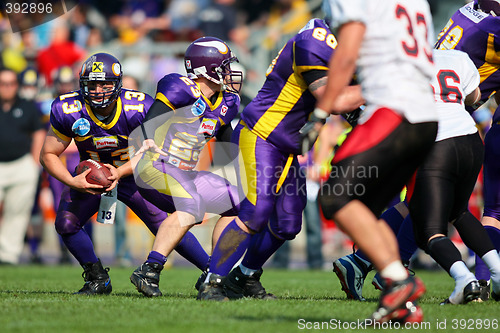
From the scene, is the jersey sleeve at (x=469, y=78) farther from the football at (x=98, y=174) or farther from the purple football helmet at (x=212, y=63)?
the football at (x=98, y=174)

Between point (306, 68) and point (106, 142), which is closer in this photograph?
point (306, 68)

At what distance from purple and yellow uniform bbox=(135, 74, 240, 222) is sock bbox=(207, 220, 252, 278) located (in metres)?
0.56

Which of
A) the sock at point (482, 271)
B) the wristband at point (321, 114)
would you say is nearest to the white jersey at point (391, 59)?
the wristband at point (321, 114)

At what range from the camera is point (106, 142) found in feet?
18.4

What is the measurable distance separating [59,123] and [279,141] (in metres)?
1.75

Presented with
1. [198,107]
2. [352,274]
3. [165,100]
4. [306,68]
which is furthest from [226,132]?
[352,274]

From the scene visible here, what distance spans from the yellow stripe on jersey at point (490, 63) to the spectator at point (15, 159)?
6380mm

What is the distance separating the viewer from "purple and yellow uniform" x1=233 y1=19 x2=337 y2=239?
16.0 ft

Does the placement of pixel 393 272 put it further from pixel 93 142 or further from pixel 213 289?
pixel 93 142

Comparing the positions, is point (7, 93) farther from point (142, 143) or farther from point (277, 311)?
point (277, 311)

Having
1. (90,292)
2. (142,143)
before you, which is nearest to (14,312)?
(90,292)

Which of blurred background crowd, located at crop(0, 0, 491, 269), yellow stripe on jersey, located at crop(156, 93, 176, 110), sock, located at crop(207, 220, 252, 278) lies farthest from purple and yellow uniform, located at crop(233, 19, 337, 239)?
blurred background crowd, located at crop(0, 0, 491, 269)

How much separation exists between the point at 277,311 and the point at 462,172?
1598mm

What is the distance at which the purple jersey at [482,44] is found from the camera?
604 cm
